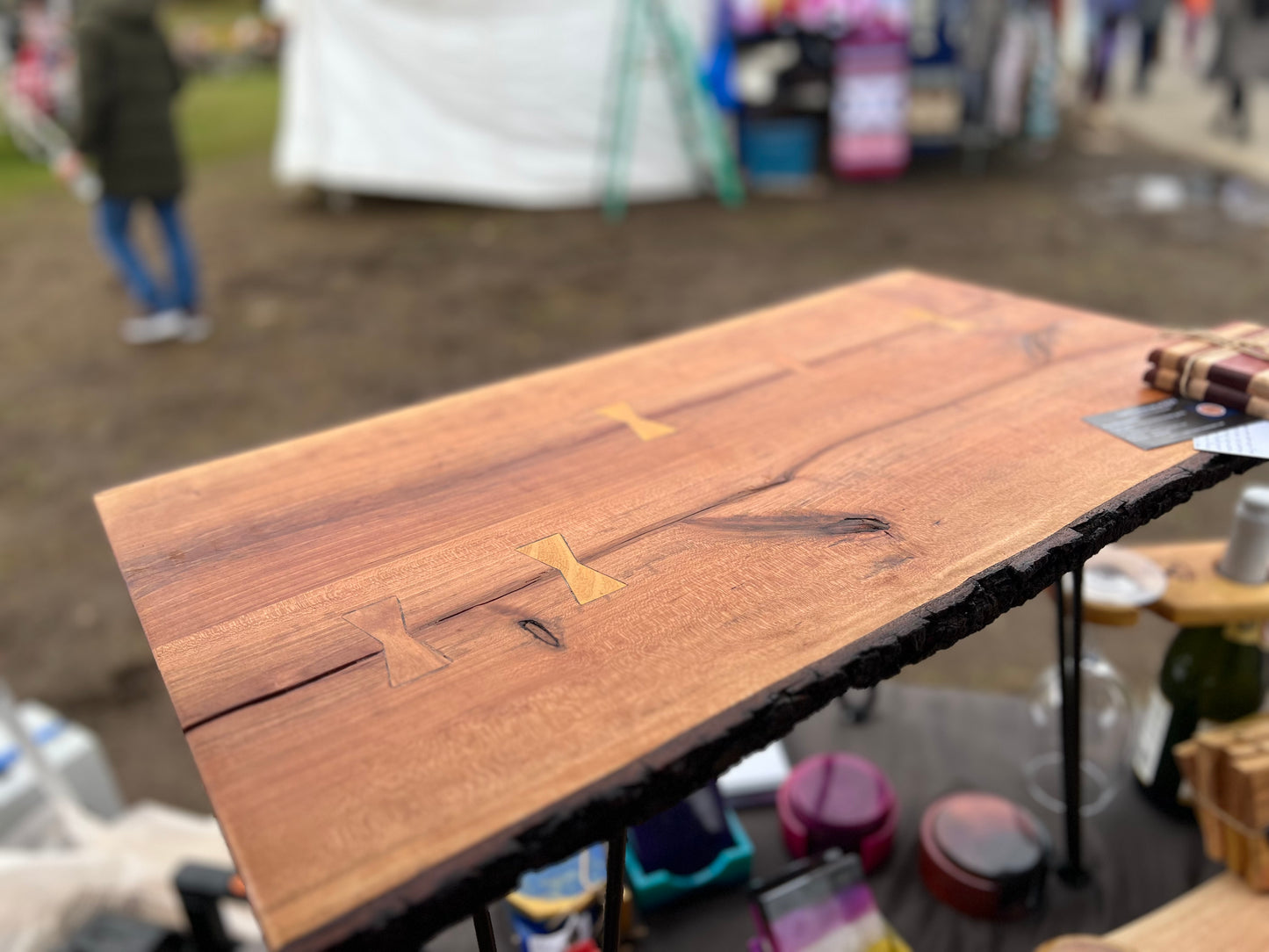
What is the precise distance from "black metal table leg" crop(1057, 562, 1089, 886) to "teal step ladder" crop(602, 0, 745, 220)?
4.81 m

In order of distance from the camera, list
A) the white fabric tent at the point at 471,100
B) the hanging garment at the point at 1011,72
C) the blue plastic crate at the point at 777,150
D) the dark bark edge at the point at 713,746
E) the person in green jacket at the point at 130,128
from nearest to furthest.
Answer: the dark bark edge at the point at 713,746, the person in green jacket at the point at 130,128, the white fabric tent at the point at 471,100, the hanging garment at the point at 1011,72, the blue plastic crate at the point at 777,150

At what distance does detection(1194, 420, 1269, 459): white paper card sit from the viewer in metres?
0.64

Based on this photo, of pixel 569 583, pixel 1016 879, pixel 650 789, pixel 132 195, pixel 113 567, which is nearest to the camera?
pixel 650 789

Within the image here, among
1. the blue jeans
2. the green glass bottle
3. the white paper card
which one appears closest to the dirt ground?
the blue jeans

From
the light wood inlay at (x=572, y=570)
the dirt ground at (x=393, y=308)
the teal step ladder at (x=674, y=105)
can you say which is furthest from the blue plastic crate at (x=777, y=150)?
the light wood inlay at (x=572, y=570)

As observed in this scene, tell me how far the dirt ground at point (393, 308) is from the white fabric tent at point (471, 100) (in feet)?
0.96

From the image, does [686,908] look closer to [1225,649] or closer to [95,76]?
[1225,649]

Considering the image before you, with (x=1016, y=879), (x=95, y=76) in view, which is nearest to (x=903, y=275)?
(x=1016, y=879)

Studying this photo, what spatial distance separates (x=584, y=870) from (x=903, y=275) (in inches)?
29.1

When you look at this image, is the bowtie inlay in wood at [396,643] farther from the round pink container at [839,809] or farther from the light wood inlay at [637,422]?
the round pink container at [839,809]

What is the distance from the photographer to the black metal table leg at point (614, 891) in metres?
0.53

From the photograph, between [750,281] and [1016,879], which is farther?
[750,281]

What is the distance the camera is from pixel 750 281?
4238 millimetres

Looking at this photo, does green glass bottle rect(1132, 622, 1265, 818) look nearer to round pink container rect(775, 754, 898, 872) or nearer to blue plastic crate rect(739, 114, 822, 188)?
round pink container rect(775, 754, 898, 872)
